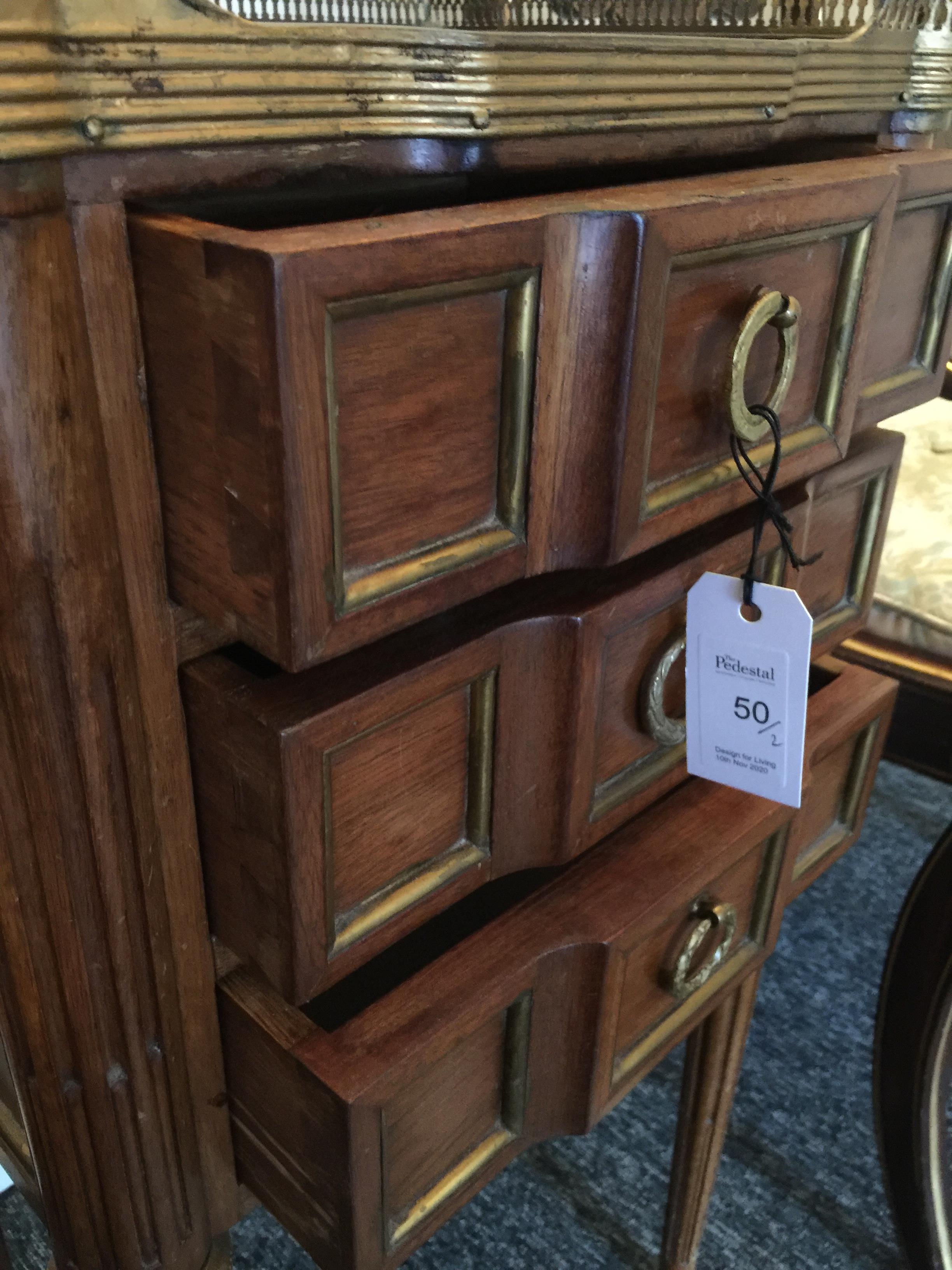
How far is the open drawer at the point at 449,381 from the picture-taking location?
0.98ft

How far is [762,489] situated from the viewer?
0.47 metres

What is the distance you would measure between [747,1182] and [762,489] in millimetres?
677

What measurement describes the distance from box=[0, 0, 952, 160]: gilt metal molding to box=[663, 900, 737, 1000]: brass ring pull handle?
0.37 metres

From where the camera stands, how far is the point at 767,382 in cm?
47

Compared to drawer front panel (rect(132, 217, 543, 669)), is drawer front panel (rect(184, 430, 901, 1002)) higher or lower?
lower

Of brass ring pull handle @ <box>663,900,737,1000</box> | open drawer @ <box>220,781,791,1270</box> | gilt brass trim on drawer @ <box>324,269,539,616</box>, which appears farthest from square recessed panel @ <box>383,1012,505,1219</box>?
gilt brass trim on drawer @ <box>324,269,539,616</box>

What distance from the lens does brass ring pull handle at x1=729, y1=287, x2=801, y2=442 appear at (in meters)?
0.41

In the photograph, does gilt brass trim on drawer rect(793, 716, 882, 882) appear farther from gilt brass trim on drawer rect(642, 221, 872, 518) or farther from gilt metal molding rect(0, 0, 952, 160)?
gilt metal molding rect(0, 0, 952, 160)

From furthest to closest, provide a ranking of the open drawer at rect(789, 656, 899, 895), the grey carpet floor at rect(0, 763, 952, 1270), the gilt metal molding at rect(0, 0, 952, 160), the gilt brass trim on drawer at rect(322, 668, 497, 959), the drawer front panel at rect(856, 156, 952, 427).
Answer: the grey carpet floor at rect(0, 763, 952, 1270), the open drawer at rect(789, 656, 899, 895), the drawer front panel at rect(856, 156, 952, 427), the gilt brass trim on drawer at rect(322, 668, 497, 959), the gilt metal molding at rect(0, 0, 952, 160)

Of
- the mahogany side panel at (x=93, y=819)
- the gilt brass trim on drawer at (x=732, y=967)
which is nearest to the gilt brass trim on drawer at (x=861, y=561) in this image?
the gilt brass trim on drawer at (x=732, y=967)

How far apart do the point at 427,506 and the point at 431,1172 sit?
0.30m

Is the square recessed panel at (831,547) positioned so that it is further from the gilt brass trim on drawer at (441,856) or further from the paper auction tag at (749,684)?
the gilt brass trim on drawer at (441,856)

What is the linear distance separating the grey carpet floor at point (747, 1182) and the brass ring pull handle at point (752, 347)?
677 mm

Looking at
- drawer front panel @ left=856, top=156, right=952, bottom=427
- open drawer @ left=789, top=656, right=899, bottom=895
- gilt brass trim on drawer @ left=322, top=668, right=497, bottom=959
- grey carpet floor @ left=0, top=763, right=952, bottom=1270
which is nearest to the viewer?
gilt brass trim on drawer @ left=322, top=668, right=497, bottom=959
